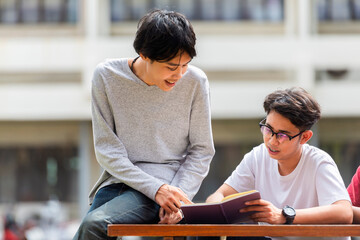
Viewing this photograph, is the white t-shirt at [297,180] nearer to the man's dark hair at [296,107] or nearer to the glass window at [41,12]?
the man's dark hair at [296,107]

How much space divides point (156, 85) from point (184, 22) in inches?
11.5

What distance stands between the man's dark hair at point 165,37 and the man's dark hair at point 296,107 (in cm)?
34

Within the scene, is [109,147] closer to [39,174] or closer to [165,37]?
[165,37]

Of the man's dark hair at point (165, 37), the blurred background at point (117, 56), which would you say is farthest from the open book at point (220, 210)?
the blurred background at point (117, 56)

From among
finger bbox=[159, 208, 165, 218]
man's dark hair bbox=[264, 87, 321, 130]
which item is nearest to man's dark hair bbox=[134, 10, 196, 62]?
man's dark hair bbox=[264, 87, 321, 130]

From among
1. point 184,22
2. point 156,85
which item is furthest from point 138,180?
point 184,22

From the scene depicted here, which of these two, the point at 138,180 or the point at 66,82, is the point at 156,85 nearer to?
the point at 138,180

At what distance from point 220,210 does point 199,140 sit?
1.50 ft

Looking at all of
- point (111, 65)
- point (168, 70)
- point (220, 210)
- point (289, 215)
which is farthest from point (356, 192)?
point (111, 65)

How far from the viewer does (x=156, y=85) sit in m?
2.28

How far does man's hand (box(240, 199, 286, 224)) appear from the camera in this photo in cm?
194

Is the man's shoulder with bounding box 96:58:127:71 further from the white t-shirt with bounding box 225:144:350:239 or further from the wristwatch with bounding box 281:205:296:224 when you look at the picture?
the wristwatch with bounding box 281:205:296:224

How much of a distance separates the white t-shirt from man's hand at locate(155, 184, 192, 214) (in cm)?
36

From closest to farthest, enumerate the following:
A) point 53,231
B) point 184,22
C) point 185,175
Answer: point 184,22 → point 185,175 → point 53,231
